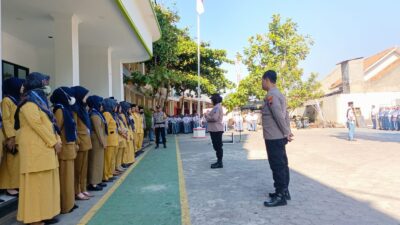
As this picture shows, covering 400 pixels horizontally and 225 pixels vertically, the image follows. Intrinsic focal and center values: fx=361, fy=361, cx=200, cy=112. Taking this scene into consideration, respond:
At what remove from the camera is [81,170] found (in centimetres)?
601

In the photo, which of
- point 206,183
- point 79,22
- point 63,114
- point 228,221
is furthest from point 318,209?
point 79,22

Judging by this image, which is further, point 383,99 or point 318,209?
point 383,99

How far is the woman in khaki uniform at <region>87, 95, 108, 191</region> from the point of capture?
647 centimetres

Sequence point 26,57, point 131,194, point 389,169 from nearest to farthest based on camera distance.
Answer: point 131,194, point 389,169, point 26,57

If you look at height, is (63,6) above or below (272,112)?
above

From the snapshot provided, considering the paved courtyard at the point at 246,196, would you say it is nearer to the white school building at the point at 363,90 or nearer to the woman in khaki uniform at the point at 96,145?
the woman in khaki uniform at the point at 96,145

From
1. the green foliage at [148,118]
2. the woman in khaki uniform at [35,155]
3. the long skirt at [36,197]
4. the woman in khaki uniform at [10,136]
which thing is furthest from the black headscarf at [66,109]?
the green foliage at [148,118]

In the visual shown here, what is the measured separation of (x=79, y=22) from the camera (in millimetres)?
9641

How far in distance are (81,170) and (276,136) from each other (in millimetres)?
3235

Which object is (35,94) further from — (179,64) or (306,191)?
(179,64)

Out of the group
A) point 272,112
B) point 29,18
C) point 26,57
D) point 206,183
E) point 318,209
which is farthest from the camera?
point 26,57

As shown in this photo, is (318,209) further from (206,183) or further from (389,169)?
(389,169)

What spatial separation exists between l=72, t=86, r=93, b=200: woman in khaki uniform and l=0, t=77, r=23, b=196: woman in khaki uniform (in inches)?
35.0

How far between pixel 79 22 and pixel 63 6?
1323 mm
